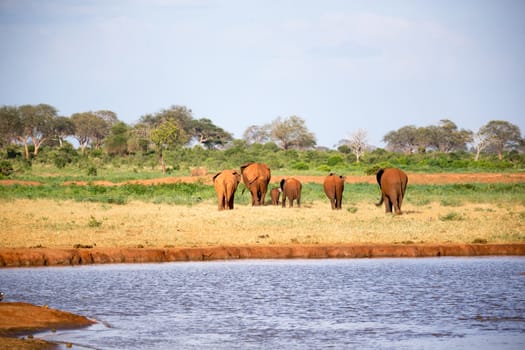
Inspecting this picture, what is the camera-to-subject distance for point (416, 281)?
1803cm

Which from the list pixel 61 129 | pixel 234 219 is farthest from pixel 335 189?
pixel 61 129

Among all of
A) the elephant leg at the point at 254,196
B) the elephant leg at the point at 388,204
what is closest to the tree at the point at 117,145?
the elephant leg at the point at 254,196

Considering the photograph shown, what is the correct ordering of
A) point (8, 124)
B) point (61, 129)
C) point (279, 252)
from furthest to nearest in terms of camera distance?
1. point (61, 129)
2. point (8, 124)
3. point (279, 252)

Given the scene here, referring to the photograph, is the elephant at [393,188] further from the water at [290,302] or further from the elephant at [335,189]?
the water at [290,302]

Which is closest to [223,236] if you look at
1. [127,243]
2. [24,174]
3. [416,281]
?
[127,243]

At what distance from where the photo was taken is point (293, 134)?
120m

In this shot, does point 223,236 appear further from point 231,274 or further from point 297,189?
point 297,189

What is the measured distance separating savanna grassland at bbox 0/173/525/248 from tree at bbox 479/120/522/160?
69.3 meters

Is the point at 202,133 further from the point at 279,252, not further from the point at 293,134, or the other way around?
the point at 279,252

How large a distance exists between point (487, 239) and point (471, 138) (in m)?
90.5

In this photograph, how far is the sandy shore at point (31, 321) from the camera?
12.1 m

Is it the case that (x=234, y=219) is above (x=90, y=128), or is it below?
below

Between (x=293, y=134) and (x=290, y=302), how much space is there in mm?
104338

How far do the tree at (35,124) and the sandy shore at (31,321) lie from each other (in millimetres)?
89902
